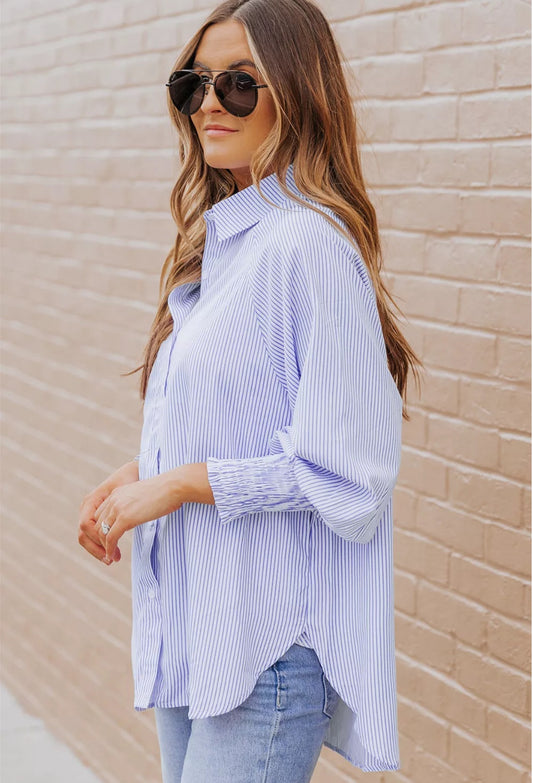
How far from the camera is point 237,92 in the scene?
1818 mm

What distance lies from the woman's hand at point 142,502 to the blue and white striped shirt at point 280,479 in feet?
0.22

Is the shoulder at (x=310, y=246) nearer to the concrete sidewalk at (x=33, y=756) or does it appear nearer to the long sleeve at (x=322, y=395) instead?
the long sleeve at (x=322, y=395)

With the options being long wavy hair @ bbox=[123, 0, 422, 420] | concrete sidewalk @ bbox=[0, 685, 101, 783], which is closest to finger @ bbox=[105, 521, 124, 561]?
long wavy hair @ bbox=[123, 0, 422, 420]

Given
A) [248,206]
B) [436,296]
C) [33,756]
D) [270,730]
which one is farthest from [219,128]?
[33,756]

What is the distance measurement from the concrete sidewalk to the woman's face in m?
3.06

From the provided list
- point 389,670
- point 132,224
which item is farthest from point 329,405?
point 132,224

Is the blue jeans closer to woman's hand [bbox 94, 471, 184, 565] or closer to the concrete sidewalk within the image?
woman's hand [bbox 94, 471, 184, 565]

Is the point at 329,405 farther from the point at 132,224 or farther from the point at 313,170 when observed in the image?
the point at 132,224

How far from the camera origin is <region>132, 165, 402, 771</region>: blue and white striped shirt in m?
1.64

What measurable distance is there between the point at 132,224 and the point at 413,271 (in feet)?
5.11

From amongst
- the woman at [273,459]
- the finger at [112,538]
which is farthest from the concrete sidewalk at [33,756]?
the finger at [112,538]

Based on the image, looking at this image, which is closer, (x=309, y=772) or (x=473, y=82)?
(x=309, y=772)

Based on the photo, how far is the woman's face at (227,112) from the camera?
6.00 ft

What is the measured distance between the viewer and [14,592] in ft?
16.7
